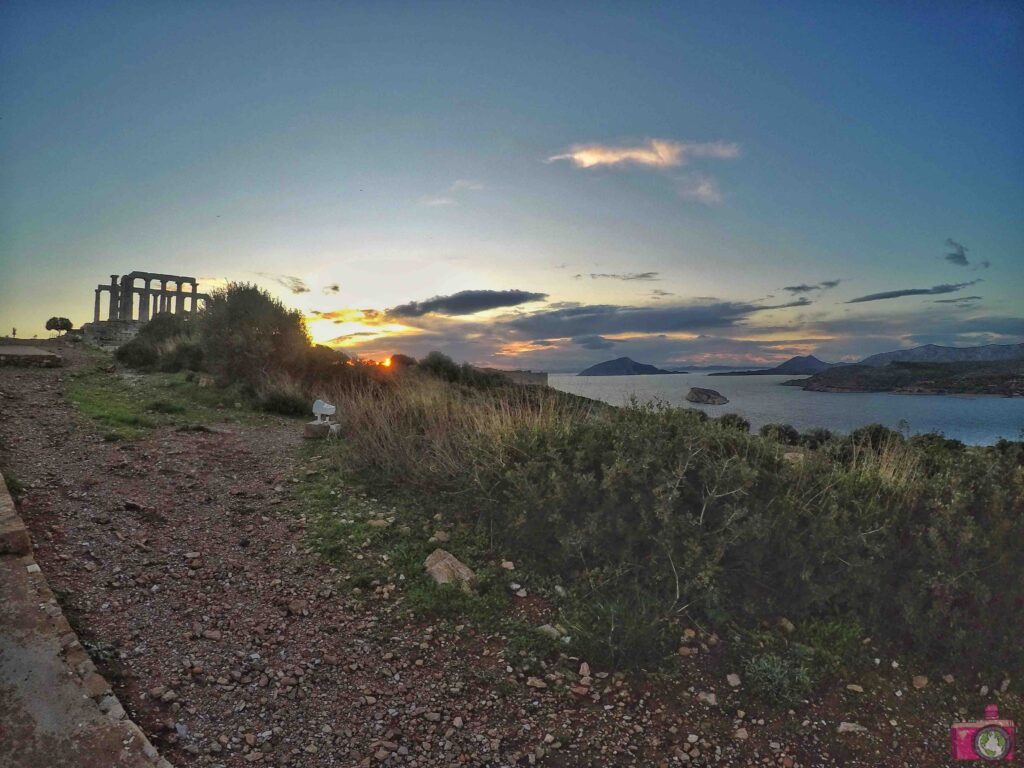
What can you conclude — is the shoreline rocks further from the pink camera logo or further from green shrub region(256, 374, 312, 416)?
green shrub region(256, 374, 312, 416)

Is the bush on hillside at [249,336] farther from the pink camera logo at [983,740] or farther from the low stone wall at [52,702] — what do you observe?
the pink camera logo at [983,740]

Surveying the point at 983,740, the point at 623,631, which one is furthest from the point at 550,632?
the point at 983,740

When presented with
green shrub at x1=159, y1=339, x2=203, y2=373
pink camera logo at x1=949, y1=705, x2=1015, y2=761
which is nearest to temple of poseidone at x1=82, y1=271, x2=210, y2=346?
green shrub at x1=159, y1=339, x2=203, y2=373

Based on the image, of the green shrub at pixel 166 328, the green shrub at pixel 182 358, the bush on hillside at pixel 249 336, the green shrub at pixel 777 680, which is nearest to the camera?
the green shrub at pixel 777 680

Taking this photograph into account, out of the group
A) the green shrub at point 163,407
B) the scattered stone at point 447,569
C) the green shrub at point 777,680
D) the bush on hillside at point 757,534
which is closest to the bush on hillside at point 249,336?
the green shrub at point 163,407

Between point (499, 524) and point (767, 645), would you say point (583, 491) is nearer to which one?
point (499, 524)

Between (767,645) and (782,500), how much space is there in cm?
116

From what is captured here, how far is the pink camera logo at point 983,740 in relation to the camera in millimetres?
3195

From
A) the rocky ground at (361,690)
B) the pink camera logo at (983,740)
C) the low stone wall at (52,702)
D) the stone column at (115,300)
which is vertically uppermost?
the stone column at (115,300)

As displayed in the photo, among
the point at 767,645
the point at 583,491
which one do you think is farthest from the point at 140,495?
the point at 767,645

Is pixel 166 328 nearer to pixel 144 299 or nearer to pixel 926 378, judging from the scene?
pixel 144 299

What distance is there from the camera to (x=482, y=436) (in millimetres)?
6348

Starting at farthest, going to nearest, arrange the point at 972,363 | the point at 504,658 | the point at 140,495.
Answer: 1. the point at 972,363
2. the point at 140,495
3. the point at 504,658

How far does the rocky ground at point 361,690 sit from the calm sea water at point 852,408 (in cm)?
336
